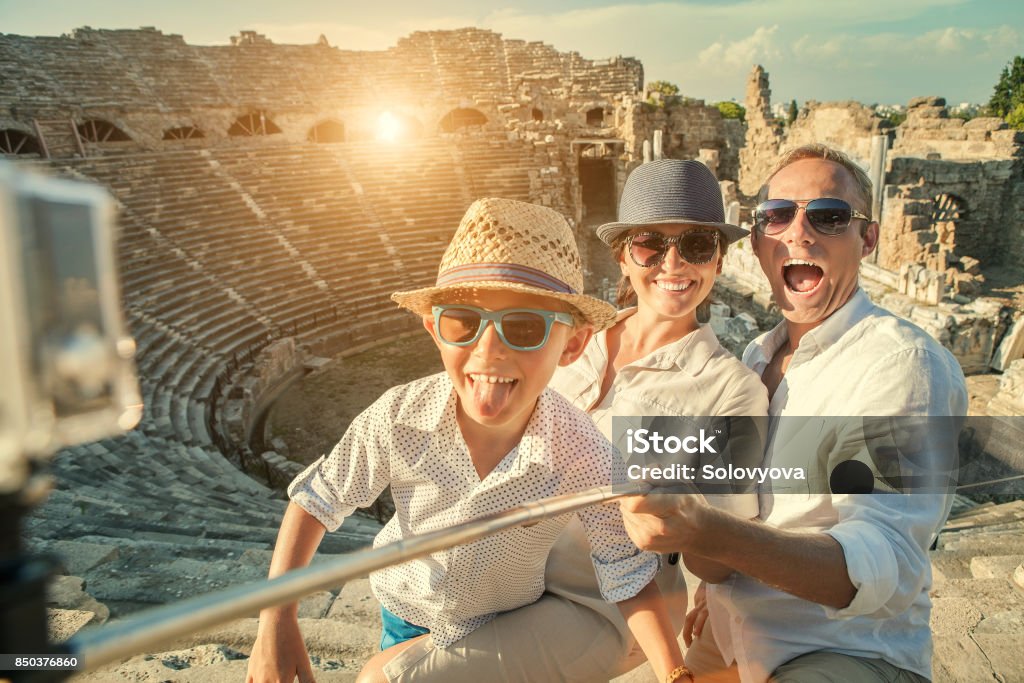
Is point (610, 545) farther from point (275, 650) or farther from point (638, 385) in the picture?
point (275, 650)

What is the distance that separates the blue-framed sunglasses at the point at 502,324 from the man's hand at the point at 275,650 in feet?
3.24

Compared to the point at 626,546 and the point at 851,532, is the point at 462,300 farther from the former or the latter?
the point at 851,532

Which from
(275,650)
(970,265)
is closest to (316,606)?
(275,650)

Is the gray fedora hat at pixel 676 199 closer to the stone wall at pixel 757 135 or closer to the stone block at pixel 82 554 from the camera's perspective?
the stone block at pixel 82 554

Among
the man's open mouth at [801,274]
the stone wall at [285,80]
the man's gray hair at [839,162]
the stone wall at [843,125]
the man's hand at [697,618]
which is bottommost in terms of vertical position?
the man's hand at [697,618]

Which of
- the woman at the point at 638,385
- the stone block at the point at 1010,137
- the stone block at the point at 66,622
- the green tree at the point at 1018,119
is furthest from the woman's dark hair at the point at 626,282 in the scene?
the green tree at the point at 1018,119

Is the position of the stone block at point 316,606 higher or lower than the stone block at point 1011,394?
higher

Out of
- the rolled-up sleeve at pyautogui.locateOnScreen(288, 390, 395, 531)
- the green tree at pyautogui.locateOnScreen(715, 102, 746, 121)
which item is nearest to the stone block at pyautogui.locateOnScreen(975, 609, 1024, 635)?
the rolled-up sleeve at pyautogui.locateOnScreen(288, 390, 395, 531)

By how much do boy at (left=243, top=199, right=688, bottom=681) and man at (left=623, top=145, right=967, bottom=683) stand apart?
1.32 feet

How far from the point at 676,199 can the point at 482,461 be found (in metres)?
1.50

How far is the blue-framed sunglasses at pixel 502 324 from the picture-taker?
1.93m

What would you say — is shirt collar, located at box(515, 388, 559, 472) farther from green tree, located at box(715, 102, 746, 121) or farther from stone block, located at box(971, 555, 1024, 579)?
green tree, located at box(715, 102, 746, 121)

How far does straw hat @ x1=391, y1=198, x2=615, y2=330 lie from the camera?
1.92 metres

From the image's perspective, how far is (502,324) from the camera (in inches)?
76.0
